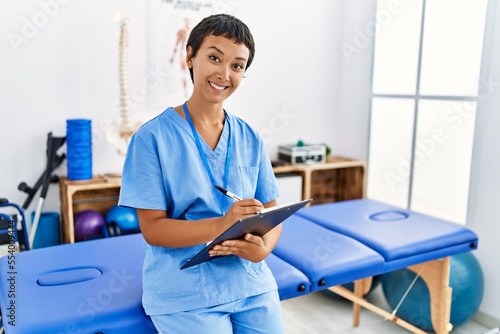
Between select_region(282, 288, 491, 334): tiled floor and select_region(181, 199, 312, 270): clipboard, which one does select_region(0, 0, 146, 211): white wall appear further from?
select_region(181, 199, 312, 270): clipboard

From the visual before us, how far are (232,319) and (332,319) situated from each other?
59.0 inches

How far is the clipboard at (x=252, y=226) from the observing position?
125 cm

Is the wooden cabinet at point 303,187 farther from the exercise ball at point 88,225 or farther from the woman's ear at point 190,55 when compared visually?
the woman's ear at point 190,55

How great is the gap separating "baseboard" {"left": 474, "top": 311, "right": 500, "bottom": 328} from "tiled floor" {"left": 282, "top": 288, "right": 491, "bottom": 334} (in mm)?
27

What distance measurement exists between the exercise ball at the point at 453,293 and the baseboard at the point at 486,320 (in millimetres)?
149

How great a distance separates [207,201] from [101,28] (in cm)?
208

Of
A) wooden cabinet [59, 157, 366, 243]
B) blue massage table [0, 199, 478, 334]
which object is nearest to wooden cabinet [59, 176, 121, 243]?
wooden cabinet [59, 157, 366, 243]

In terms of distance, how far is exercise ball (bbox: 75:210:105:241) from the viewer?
2918 millimetres

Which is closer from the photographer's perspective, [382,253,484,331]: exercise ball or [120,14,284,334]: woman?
[120,14,284,334]: woman

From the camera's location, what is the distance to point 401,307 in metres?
2.64

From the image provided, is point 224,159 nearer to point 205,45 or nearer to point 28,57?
point 205,45

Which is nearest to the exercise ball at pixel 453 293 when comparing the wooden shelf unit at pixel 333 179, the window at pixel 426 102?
the window at pixel 426 102

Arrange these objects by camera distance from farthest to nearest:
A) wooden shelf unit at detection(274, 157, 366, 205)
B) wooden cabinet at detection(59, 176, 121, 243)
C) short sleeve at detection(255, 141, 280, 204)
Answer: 1. wooden shelf unit at detection(274, 157, 366, 205)
2. wooden cabinet at detection(59, 176, 121, 243)
3. short sleeve at detection(255, 141, 280, 204)

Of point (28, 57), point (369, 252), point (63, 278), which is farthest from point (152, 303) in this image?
Result: point (28, 57)
